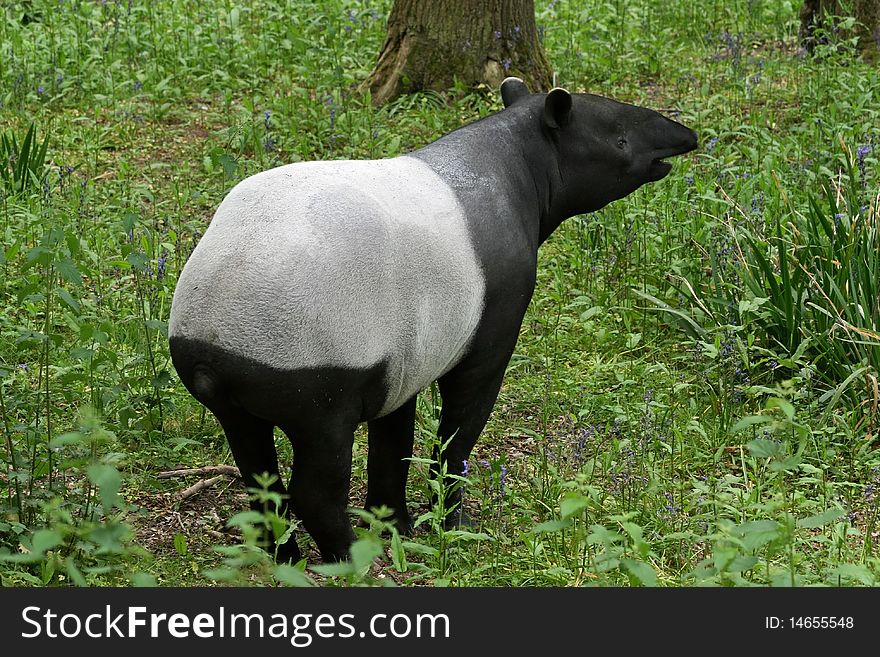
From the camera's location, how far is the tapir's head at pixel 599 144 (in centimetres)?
486

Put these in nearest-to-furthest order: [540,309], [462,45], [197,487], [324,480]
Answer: [324,480], [197,487], [540,309], [462,45]

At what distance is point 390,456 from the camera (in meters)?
4.76

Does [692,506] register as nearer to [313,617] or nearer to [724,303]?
[724,303]

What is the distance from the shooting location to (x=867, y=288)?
18.4 ft

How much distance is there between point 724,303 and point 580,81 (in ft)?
13.1

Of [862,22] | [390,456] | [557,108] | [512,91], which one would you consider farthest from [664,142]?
[862,22]

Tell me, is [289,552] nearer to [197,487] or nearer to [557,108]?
[197,487]

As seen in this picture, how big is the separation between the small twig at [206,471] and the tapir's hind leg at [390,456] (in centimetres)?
58

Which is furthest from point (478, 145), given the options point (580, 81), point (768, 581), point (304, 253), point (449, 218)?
point (580, 81)

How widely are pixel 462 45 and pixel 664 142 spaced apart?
4.18 metres

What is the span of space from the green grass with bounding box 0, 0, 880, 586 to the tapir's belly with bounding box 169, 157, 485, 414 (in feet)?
1.56

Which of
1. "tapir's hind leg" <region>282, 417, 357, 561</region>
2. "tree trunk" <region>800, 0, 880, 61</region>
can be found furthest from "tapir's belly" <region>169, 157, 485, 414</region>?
"tree trunk" <region>800, 0, 880, 61</region>

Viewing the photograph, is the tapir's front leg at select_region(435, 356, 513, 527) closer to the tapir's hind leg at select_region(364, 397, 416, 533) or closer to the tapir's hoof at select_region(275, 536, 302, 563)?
the tapir's hind leg at select_region(364, 397, 416, 533)

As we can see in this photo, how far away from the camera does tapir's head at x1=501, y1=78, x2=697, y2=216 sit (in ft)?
16.0
